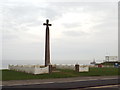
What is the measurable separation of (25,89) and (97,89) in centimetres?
441

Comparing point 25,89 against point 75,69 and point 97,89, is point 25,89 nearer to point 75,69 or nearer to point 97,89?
point 97,89

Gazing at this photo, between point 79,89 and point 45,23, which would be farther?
point 45,23

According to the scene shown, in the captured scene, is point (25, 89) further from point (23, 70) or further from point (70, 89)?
point (23, 70)

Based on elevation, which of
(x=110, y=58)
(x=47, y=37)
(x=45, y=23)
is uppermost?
(x=45, y=23)

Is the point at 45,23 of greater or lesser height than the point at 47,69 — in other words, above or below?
above

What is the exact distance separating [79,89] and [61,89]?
1.13m

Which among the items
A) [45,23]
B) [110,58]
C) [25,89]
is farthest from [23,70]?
[110,58]

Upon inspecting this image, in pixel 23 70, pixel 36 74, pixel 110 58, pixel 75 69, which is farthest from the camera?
pixel 110 58

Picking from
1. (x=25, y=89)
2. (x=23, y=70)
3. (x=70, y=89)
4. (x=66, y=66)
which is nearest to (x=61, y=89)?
(x=70, y=89)

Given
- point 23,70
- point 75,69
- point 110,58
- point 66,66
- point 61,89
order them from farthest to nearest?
point 110,58 → point 66,66 → point 75,69 → point 23,70 → point 61,89

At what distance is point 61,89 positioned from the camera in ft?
42.7

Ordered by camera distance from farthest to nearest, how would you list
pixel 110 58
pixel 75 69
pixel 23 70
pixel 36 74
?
pixel 110 58, pixel 75 69, pixel 23 70, pixel 36 74

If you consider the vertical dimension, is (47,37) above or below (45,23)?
below

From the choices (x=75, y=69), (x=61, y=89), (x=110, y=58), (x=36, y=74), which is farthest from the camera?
(x=110, y=58)
